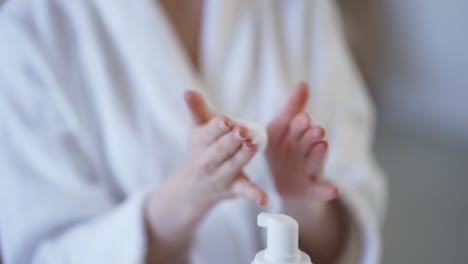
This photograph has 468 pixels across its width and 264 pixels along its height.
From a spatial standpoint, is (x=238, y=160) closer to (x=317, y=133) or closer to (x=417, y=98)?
(x=317, y=133)

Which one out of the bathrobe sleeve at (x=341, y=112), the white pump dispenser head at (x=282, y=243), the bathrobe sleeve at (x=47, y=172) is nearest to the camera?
the white pump dispenser head at (x=282, y=243)

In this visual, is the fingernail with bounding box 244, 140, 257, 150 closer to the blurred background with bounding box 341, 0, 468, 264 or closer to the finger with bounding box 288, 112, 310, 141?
the finger with bounding box 288, 112, 310, 141

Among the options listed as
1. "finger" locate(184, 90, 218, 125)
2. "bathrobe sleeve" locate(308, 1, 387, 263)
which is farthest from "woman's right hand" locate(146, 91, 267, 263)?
"bathrobe sleeve" locate(308, 1, 387, 263)

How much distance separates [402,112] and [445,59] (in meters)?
0.12

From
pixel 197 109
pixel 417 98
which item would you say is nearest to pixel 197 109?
pixel 197 109

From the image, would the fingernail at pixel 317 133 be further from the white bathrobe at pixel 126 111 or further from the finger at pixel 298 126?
the white bathrobe at pixel 126 111

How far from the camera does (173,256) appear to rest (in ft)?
1.67

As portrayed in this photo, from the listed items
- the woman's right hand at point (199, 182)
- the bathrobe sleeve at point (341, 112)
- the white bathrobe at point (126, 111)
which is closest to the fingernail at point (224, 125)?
the woman's right hand at point (199, 182)

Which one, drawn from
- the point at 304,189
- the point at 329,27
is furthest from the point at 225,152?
the point at 329,27

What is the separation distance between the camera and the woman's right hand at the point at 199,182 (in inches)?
13.8

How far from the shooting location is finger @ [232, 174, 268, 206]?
13.9 inches

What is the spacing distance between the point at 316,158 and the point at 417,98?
59 centimetres

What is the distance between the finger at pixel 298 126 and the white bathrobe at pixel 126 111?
108 mm

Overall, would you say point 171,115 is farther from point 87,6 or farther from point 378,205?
point 378,205
